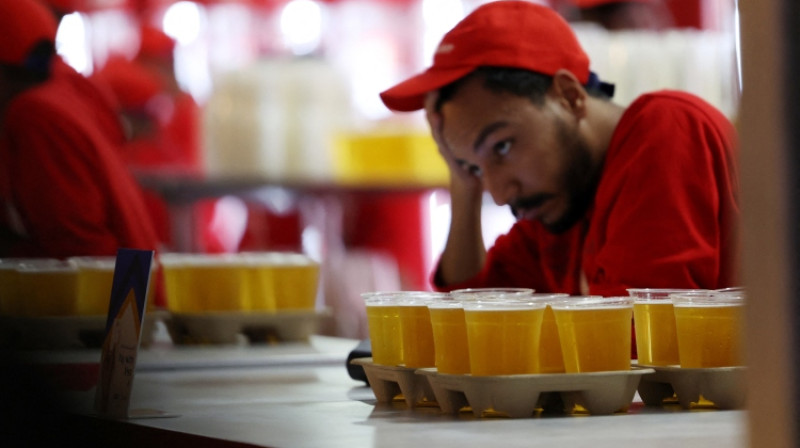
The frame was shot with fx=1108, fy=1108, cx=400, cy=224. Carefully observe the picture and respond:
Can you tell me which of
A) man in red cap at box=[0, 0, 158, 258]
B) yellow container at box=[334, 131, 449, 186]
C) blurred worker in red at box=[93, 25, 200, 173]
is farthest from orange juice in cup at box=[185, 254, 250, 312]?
blurred worker in red at box=[93, 25, 200, 173]

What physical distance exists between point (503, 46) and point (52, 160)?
Answer: 4.73 ft

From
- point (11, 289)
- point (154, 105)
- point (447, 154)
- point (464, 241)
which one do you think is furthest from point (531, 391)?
point (154, 105)

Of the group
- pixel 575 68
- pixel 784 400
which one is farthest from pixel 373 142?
pixel 784 400

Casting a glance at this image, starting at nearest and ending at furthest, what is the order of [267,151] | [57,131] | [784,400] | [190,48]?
[784,400] → [57,131] → [267,151] → [190,48]

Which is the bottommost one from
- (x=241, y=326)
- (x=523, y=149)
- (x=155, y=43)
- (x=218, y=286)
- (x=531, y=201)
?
(x=241, y=326)

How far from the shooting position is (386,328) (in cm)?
151

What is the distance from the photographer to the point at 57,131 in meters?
2.99

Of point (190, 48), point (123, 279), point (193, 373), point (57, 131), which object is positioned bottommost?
point (193, 373)

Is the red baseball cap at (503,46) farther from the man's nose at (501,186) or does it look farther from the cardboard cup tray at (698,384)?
the cardboard cup tray at (698,384)

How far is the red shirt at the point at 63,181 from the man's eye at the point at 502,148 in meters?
1.05

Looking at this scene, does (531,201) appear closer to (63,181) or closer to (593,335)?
(593,335)

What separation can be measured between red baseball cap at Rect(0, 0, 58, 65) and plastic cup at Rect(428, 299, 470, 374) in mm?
1269

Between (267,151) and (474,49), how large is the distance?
2.90 m

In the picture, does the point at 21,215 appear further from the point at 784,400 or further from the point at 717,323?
the point at 784,400
